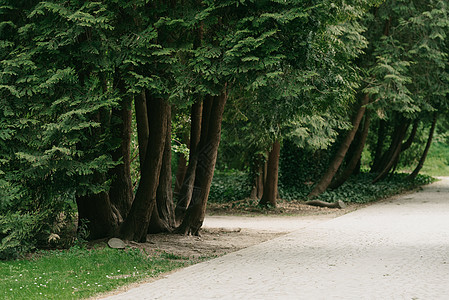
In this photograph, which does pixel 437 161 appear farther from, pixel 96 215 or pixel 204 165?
pixel 96 215

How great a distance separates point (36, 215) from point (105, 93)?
8.12 ft

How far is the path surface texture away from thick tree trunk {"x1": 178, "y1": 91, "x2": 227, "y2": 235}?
1.91 m

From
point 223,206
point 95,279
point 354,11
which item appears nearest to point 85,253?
point 95,279

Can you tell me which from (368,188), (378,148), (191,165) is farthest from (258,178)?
(378,148)

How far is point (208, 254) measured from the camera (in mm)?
12156

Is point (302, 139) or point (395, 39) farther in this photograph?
point (395, 39)

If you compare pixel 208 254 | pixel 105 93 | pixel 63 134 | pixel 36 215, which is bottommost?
pixel 208 254

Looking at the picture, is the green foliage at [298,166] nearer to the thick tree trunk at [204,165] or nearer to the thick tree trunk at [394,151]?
the thick tree trunk at [394,151]

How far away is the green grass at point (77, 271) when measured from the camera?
8.26 meters

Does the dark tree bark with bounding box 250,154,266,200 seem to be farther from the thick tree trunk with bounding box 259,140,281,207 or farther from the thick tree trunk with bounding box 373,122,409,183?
the thick tree trunk with bounding box 373,122,409,183

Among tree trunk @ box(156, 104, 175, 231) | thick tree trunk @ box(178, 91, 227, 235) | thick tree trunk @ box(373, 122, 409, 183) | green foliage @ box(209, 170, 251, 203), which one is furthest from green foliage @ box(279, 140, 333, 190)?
thick tree trunk @ box(178, 91, 227, 235)

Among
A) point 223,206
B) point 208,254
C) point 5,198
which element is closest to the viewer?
point 5,198

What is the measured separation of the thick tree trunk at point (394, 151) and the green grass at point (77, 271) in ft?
64.3

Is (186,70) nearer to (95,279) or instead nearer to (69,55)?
(69,55)
